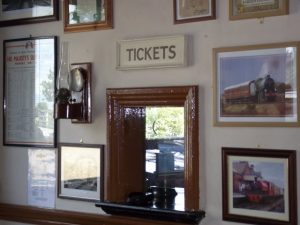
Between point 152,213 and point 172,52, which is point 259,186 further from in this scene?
point 172,52

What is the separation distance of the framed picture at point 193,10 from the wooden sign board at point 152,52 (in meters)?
0.08

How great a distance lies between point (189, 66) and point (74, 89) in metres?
0.54

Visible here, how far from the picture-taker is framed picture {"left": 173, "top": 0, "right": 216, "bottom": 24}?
175 centimetres

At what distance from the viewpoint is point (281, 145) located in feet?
5.33

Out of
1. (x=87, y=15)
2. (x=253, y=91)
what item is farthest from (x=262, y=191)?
(x=87, y=15)

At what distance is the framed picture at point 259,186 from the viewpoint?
160cm

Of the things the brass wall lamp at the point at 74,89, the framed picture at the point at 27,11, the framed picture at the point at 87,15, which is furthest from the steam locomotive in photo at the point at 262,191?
the framed picture at the point at 27,11

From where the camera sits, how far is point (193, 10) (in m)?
1.79

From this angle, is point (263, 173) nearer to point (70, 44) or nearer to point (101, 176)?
point (101, 176)

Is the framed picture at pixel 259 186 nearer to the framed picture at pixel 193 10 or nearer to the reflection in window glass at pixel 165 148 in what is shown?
the reflection in window glass at pixel 165 148

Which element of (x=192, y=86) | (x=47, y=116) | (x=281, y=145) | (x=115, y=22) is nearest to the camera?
(x=281, y=145)

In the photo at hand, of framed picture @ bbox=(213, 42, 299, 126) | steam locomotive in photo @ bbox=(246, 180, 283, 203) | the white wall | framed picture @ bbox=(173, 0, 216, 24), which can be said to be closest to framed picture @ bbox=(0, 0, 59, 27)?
the white wall

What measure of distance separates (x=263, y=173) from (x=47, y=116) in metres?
1.04

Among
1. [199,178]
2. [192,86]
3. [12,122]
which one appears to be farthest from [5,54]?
[199,178]
